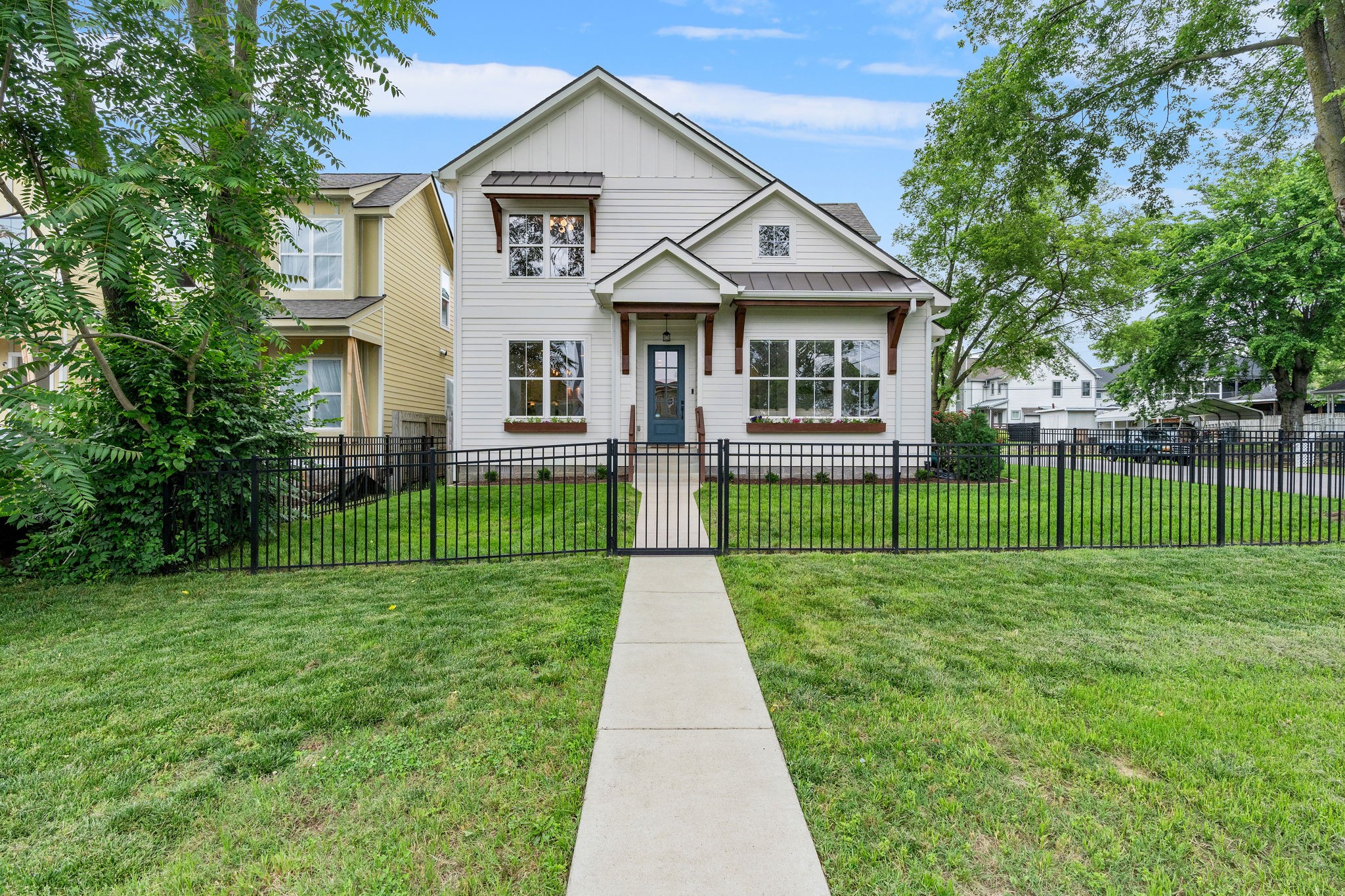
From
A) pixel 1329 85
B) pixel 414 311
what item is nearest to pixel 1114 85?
pixel 1329 85

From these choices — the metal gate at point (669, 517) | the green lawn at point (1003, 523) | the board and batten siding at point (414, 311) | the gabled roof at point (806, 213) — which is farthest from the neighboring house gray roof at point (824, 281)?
the board and batten siding at point (414, 311)

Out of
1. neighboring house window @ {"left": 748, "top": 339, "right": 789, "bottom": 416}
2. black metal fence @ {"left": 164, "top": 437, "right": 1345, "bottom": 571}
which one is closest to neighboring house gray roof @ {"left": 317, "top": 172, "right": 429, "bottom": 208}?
black metal fence @ {"left": 164, "top": 437, "right": 1345, "bottom": 571}

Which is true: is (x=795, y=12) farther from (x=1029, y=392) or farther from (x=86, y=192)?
(x=1029, y=392)

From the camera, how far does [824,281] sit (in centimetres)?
1338

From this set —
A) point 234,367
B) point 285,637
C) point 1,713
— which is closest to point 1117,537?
point 285,637

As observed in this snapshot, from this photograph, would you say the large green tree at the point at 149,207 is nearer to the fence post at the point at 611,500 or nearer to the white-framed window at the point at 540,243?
the fence post at the point at 611,500

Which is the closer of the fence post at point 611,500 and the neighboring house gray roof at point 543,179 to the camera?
the fence post at point 611,500

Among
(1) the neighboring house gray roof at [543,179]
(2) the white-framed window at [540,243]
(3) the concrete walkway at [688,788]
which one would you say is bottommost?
(3) the concrete walkway at [688,788]

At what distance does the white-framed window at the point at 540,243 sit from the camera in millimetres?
13844

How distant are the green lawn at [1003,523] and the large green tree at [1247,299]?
1460cm

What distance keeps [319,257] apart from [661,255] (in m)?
9.42

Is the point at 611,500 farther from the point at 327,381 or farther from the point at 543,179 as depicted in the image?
the point at 327,381

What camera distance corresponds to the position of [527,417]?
45.4ft

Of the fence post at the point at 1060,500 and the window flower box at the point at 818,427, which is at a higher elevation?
the window flower box at the point at 818,427
